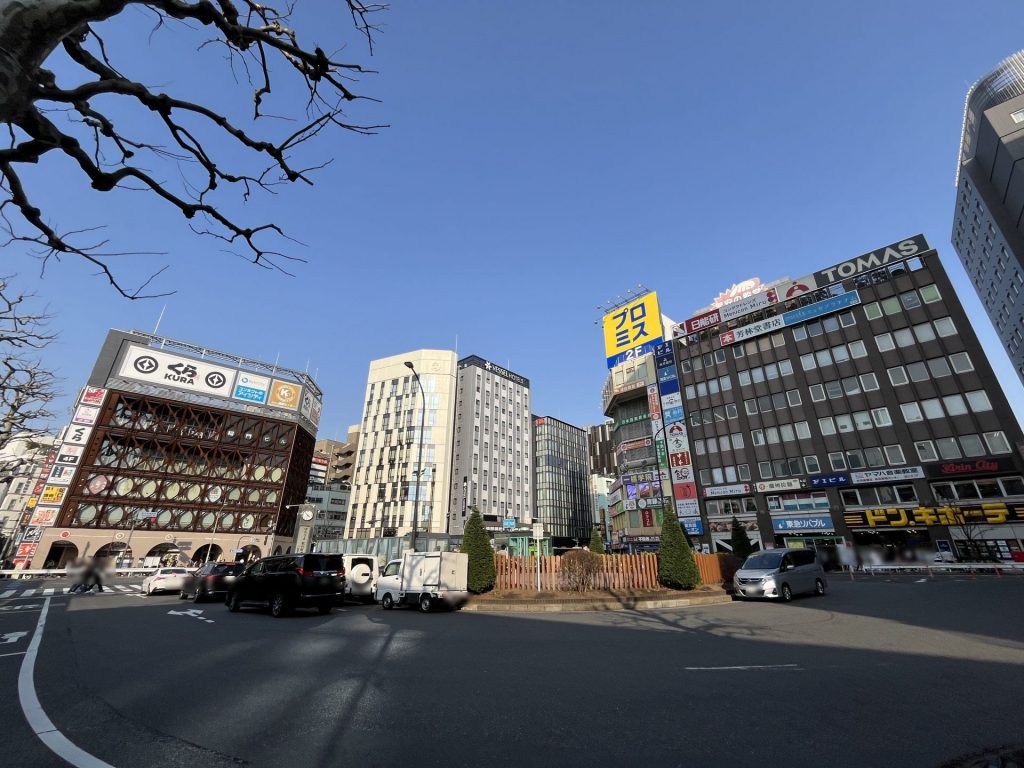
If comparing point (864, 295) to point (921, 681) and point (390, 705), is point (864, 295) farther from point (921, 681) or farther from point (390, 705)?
point (390, 705)

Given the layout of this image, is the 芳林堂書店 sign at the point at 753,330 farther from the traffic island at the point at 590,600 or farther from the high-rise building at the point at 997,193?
the high-rise building at the point at 997,193

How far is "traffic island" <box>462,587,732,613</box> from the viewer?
1588 cm

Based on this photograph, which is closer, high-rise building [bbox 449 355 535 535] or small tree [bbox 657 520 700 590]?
small tree [bbox 657 520 700 590]

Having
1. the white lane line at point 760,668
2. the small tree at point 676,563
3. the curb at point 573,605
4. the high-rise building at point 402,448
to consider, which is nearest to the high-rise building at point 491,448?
the high-rise building at point 402,448

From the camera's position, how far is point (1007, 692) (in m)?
5.54

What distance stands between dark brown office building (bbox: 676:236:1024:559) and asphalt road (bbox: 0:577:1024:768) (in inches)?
1279

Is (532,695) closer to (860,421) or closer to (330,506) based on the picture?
(860,421)

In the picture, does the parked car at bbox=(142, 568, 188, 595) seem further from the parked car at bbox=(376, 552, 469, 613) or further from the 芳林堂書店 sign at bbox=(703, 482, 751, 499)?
the 芳林堂書店 sign at bbox=(703, 482, 751, 499)

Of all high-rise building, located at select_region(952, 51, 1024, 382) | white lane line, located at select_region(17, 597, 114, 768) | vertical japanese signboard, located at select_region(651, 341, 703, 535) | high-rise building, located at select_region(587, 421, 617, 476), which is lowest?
white lane line, located at select_region(17, 597, 114, 768)

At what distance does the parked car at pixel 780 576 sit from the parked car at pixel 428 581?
11207 millimetres

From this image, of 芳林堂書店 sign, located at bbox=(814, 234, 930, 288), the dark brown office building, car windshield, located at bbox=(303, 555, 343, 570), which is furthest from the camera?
芳林堂書店 sign, located at bbox=(814, 234, 930, 288)

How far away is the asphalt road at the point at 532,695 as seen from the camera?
402 cm

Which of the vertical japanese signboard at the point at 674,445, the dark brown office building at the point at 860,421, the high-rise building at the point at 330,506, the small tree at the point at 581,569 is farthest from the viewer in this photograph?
the high-rise building at the point at 330,506

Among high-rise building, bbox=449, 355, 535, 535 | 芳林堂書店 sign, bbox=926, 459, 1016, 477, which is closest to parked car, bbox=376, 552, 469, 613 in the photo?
芳林堂書店 sign, bbox=926, 459, 1016, 477
